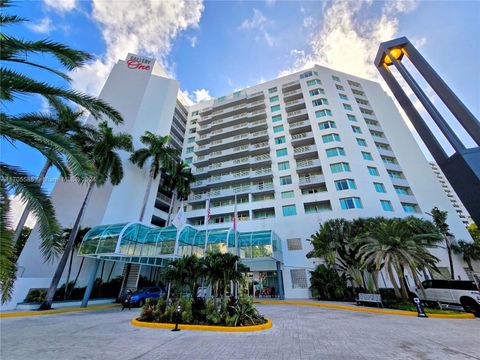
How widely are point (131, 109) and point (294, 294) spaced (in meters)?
34.4

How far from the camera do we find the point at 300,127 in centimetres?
3544

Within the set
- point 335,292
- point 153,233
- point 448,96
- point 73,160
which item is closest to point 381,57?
point 448,96

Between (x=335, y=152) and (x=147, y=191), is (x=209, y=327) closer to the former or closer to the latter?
(x=147, y=191)

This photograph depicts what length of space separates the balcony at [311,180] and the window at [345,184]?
6.74ft

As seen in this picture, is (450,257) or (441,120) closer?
(441,120)

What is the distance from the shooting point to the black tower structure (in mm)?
2832

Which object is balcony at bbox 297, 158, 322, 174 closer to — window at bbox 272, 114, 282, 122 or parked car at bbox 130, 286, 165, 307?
window at bbox 272, 114, 282, 122

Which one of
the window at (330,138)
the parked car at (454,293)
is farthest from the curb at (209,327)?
the window at (330,138)

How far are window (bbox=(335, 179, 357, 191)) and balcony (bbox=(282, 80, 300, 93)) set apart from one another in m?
22.4

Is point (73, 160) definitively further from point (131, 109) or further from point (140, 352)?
point (131, 109)

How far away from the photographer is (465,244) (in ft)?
79.3

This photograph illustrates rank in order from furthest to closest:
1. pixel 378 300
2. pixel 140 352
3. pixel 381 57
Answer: pixel 378 300 → pixel 140 352 → pixel 381 57

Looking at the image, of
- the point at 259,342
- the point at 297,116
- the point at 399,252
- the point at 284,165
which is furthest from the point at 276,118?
the point at 259,342

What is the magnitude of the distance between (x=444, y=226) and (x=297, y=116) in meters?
24.8
